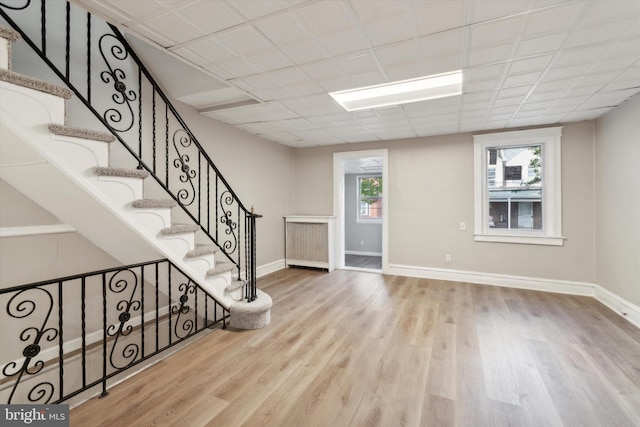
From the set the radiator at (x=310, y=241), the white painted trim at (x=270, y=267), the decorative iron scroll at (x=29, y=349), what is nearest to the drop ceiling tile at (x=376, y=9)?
the decorative iron scroll at (x=29, y=349)

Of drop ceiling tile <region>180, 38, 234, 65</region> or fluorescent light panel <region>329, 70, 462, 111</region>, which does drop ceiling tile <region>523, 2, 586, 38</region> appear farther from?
drop ceiling tile <region>180, 38, 234, 65</region>

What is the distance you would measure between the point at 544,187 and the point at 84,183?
17.8ft

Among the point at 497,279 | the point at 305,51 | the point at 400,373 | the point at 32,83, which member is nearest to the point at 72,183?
the point at 32,83

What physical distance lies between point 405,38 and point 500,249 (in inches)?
148

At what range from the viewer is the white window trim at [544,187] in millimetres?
4035

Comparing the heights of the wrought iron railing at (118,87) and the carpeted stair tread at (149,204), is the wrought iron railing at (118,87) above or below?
above

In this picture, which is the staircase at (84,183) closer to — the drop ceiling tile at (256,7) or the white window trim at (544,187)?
the drop ceiling tile at (256,7)

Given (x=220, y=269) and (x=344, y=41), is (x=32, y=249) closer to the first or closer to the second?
(x=220, y=269)

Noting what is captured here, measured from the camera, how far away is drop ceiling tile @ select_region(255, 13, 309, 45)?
5.93 ft

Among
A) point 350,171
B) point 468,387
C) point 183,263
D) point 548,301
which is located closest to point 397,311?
point 468,387

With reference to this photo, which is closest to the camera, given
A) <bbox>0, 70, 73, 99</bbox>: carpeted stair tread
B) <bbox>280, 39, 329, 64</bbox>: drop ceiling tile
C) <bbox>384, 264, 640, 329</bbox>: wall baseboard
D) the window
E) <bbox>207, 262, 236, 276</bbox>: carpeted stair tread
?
<bbox>0, 70, 73, 99</bbox>: carpeted stair tread

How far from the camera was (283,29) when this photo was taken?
1912mm

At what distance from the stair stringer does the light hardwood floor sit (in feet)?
2.89

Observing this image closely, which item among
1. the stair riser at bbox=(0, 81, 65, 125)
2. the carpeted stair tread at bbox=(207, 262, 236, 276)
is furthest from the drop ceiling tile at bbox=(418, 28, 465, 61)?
the carpeted stair tread at bbox=(207, 262, 236, 276)
